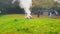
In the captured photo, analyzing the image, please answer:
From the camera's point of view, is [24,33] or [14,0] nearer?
[24,33]

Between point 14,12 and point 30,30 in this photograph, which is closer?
point 30,30

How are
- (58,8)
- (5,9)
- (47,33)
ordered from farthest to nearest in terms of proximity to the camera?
(5,9) < (58,8) < (47,33)

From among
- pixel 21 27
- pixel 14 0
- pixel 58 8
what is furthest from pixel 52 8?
pixel 21 27

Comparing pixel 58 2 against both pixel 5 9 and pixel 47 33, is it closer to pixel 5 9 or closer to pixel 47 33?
pixel 5 9

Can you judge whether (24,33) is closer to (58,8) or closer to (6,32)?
(6,32)

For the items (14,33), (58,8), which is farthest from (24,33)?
(58,8)

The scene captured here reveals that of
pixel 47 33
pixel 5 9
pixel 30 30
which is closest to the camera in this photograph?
pixel 47 33

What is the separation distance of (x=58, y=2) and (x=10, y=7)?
356cm

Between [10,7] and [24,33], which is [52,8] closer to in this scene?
[10,7]

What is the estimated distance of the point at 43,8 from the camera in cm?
1383

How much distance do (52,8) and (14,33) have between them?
7.49m

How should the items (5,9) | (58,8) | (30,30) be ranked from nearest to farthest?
(30,30), (58,8), (5,9)

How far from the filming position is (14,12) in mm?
14375

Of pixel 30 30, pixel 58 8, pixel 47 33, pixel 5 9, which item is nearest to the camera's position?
pixel 47 33
